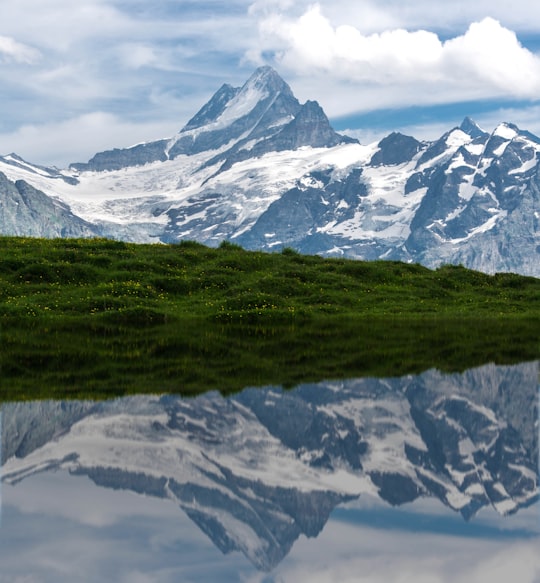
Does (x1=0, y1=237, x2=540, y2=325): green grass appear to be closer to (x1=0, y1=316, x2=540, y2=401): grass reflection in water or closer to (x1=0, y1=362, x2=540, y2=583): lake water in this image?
(x1=0, y1=316, x2=540, y2=401): grass reflection in water

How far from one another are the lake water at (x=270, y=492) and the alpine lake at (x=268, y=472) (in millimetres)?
35

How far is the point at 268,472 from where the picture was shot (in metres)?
13.9

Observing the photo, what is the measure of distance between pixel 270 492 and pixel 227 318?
3420 cm

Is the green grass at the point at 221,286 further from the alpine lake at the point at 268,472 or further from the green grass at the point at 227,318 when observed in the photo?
the alpine lake at the point at 268,472

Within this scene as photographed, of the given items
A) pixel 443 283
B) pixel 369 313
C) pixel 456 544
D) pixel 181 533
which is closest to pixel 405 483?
pixel 456 544

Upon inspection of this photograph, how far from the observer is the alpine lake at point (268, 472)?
10297 millimetres

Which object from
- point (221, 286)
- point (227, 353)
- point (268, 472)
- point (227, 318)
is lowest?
point (227, 318)

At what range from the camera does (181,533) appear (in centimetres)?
1107

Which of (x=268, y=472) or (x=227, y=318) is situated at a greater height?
(x=268, y=472)

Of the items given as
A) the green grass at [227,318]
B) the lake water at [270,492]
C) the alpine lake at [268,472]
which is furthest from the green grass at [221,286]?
the lake water at [270,492]

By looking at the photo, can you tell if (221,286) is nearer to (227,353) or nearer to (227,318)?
(227,318)

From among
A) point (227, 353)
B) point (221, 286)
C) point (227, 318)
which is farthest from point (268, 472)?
point (221, 286)

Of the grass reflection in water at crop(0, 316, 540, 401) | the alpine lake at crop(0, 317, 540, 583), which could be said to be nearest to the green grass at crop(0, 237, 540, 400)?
the grass reflection in water at crop(0, 316, 540, 401)

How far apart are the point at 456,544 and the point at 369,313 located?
1612 inches
